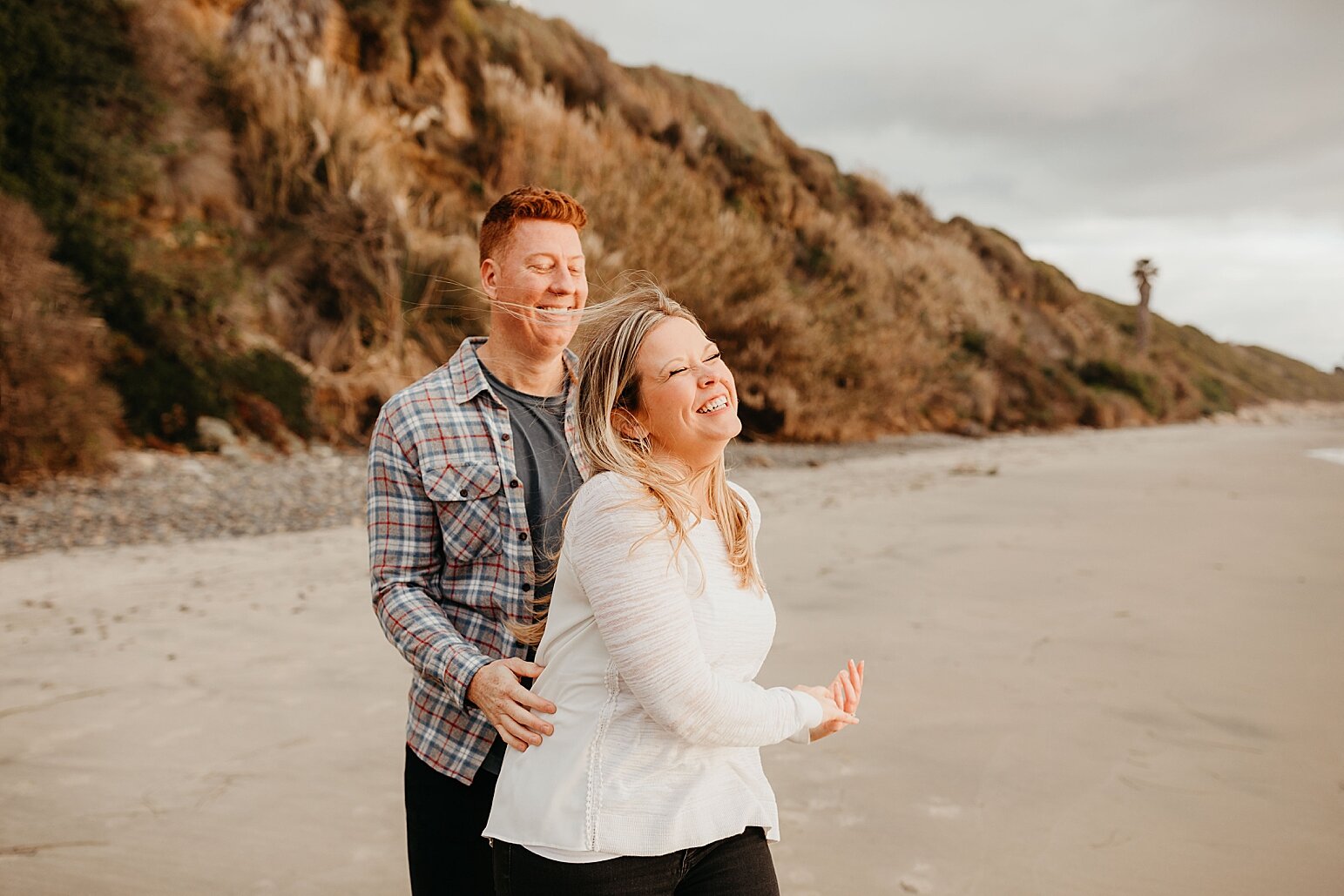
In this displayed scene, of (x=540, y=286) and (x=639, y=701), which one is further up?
(x=540, y=286)

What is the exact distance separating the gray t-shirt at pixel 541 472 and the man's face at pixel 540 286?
0.14 metres

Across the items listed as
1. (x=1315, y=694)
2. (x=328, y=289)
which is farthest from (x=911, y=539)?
(x=328, y=289)

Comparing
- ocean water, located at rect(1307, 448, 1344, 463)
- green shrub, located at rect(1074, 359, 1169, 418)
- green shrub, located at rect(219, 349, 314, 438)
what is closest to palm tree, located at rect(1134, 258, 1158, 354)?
green shrub, located at rect(1074, 359, 1169, 418)

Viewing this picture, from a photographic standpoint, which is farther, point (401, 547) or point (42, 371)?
point (42, 371)

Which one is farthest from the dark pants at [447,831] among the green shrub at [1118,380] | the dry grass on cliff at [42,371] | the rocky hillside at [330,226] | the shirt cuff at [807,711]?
the green shrub at [1118,380]

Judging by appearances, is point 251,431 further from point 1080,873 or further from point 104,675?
point 1080,873

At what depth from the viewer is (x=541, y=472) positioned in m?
2.18

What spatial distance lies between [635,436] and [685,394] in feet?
0.41

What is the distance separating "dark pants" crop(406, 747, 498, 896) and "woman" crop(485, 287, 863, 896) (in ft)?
1.52

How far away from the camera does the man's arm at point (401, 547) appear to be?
1.93 meters

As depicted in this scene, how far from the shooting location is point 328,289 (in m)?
12.7

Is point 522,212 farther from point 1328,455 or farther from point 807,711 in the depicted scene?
point 1328,455

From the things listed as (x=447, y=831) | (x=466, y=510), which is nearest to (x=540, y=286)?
(x=466, y=510)

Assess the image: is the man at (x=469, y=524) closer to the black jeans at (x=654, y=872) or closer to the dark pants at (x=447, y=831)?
the dark pants at (x=447, y=831)
